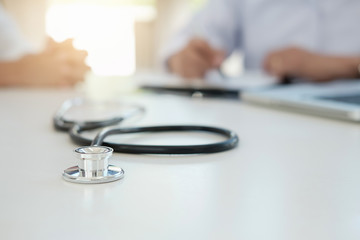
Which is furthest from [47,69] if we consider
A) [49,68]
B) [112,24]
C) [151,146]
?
[112,24]

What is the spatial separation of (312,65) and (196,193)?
1.27m

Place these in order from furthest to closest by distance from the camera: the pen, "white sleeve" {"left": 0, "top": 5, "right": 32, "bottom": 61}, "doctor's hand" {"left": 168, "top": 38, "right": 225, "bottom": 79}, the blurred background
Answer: the blurred background < "white sleeve" {"left": 0, "top": 5, "right": 32, "bottom": 61} < "doctor's hand" {"left": 168, "top": 38, "right": 225, "bottom": 79} < the pen

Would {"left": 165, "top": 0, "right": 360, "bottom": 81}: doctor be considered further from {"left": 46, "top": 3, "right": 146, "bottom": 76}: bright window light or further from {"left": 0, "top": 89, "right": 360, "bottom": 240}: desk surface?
{"left": 46, "top": 3, "right": 146, "bottom": 76}: bright window light

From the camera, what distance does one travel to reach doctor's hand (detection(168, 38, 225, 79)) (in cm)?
140

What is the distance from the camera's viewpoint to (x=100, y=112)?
0.78 meters

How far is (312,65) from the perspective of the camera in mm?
1516

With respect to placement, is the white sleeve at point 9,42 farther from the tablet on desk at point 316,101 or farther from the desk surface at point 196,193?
the desk surface at point 196,193

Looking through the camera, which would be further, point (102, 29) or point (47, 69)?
point (102, 29)

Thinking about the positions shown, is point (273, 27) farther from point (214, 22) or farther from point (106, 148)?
point (106, 148)

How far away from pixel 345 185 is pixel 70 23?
5.03 metres

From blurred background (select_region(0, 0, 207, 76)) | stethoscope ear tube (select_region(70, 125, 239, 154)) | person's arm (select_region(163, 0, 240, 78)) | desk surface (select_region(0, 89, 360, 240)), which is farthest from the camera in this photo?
blurred background (select_region(0, 0, 207, 76))

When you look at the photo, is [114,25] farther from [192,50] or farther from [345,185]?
[345,185]

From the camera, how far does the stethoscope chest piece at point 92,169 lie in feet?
1.17

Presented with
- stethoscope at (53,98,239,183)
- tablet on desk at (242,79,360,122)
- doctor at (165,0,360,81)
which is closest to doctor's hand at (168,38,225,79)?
doctor at (165,0,360,81)
